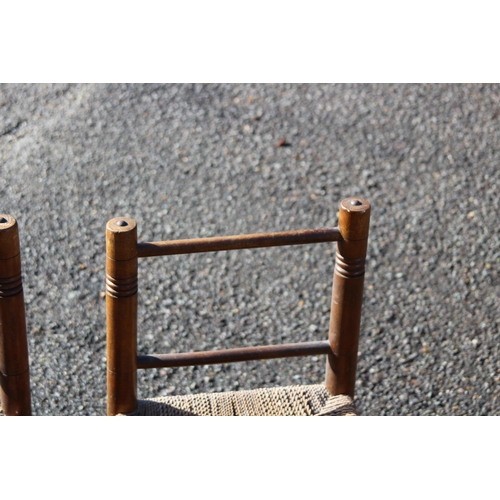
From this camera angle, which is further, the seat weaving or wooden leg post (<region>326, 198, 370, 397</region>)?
the seat weaving

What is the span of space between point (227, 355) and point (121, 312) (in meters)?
0.28

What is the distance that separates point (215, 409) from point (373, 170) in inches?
82.8

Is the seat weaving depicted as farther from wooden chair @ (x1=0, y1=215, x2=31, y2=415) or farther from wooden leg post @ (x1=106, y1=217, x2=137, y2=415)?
wooden chair @ (x1=0, y1=215, x2=31, y2=415)

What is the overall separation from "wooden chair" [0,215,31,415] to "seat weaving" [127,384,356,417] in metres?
0.24

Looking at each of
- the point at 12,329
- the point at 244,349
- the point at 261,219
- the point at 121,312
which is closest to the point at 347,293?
the point at 244,349

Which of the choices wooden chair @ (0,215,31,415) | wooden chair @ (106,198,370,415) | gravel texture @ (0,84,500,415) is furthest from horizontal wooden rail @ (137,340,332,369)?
gravel texture @ (0,84,500,415)

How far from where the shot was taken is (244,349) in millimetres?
1720

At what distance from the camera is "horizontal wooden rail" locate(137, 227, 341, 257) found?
152 centimetres

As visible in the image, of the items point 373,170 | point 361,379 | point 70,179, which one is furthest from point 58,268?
point 373,170

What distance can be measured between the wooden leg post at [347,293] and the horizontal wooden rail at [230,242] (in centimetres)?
4

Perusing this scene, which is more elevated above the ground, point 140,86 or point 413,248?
point 140,86

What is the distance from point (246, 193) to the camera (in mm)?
3428

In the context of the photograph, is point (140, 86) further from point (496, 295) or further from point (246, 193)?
point (496, 295)

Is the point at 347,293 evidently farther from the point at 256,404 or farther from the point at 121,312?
the point at 121,312
